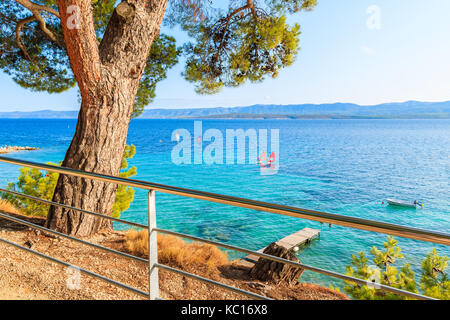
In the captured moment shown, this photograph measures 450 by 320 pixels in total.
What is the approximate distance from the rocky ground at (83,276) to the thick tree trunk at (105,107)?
342mm

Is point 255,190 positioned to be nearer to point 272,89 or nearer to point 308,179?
point 308,179

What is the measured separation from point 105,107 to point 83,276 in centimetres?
177

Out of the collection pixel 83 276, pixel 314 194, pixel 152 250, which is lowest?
pixel 314 194

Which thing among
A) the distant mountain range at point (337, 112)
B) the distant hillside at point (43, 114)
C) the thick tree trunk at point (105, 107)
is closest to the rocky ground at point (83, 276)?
the thick tree trunk at point (105, 107)

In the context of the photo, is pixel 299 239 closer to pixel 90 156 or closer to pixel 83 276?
pixel 90 156

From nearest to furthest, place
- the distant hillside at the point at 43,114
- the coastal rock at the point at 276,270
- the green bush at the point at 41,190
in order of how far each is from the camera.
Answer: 1. the coastal rock at the point at 276,270
2. the green bush at the point at 41,190
3. the distant hillside at the point at 43,114

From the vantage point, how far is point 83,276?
2506 millimetres

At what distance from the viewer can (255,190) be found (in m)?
25.0

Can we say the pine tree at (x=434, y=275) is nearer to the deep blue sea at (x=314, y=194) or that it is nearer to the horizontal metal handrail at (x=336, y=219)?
the deep blue sea at (x=314, y=194)

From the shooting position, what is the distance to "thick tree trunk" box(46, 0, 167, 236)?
132 inches

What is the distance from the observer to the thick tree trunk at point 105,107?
3.35 m

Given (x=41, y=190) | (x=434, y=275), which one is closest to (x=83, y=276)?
(x=434, y=275)

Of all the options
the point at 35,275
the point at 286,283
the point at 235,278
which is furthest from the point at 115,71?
the point at 286,283

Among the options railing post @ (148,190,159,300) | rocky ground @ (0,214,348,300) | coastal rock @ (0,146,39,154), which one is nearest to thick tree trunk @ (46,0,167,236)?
rocky ground @ (0,214,348,300)
